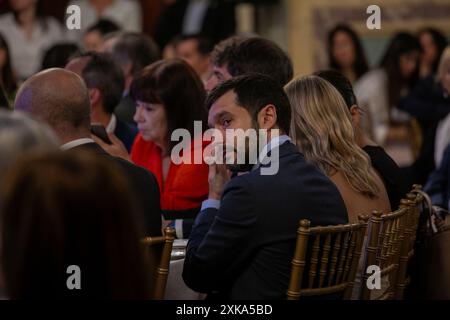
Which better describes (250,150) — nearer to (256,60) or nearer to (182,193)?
(182,193)

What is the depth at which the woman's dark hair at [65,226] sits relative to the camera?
5.40ft

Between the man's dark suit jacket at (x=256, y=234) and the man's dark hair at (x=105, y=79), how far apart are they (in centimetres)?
194

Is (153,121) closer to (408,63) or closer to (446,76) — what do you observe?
(446,76)

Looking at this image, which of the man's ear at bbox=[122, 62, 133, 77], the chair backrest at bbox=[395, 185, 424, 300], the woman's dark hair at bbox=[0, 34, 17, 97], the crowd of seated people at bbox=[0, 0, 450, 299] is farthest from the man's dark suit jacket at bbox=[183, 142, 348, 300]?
the woman's dark hair at bbox=[0, 34, 17, 97]

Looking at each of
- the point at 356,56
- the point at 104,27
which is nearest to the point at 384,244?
the point at 104,27

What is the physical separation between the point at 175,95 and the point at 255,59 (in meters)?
0.40

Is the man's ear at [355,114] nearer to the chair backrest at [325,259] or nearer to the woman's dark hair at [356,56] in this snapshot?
the chair backrest at [325,259]

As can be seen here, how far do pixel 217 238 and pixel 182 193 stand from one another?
4.11 feet

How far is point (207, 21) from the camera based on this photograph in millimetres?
8492

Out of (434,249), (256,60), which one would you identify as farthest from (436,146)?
(434,249)

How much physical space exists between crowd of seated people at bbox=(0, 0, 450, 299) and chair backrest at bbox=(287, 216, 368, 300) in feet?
0.26

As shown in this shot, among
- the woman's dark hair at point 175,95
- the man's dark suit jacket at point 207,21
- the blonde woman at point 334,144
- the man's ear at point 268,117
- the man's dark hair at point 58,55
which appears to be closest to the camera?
the man's ear at point 268,117

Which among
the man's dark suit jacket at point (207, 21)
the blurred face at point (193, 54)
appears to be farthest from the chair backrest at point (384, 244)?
the man's dark suit jacket at point (207, 21)

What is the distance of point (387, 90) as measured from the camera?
8.34 m
